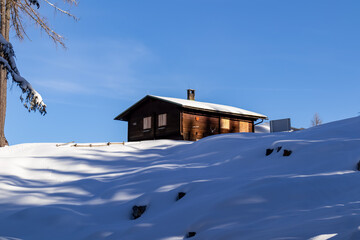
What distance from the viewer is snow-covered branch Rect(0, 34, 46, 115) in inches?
710

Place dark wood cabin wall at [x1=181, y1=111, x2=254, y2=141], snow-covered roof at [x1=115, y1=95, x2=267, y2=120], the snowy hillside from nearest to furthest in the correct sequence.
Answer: the snowy hillside, snow-covered roof at [x1=115, y1=95, x2=267, y2=120], dark wood cabin wall at [x1=181, y1=111, x2=254, y2=141]

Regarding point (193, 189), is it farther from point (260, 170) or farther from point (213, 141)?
point (213, 141)

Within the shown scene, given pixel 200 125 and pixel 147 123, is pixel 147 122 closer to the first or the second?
pixel 147 123

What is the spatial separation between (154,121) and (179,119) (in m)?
3.14

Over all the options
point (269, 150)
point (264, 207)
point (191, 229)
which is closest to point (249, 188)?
point (264, 207)

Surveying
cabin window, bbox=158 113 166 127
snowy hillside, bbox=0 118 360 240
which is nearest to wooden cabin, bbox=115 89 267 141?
cabin window, bbox=158 113 166 127

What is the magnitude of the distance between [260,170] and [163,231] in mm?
4908

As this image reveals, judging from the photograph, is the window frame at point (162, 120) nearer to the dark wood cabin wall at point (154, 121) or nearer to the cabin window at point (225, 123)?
the dark wood cabin wall at point (154, 121)

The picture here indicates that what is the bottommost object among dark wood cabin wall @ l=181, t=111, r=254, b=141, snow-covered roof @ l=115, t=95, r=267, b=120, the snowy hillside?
the snowy hillside

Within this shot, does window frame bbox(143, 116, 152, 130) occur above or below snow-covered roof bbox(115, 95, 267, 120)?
below

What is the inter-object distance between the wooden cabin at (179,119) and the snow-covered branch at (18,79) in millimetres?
13327

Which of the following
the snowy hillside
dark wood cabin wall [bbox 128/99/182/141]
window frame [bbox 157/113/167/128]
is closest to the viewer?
the snowy hillside

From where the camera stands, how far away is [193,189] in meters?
10.9

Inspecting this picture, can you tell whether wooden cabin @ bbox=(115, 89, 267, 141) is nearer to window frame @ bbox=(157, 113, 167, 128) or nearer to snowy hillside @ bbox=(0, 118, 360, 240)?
window frame @ bbox=(157, 113, 167, 128)
